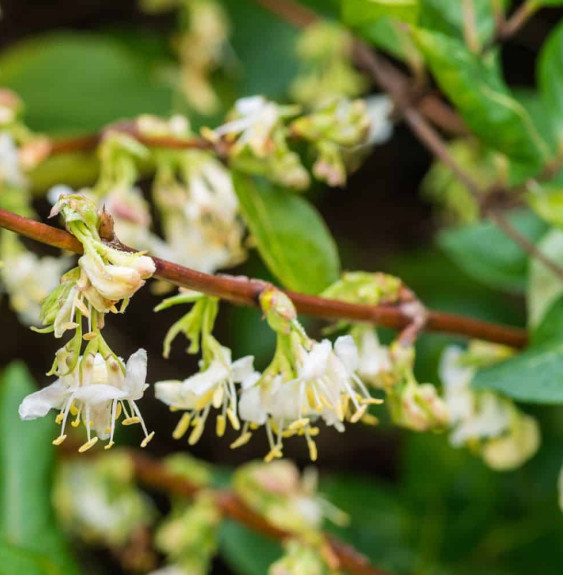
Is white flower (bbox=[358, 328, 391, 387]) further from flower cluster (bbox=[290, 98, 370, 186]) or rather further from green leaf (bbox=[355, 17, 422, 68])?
green leaf (bbox=[355, 17, 422, 68])

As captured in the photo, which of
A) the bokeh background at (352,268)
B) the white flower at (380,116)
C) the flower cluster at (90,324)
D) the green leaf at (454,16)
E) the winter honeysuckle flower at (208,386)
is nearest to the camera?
the flower cluster at (90,324)

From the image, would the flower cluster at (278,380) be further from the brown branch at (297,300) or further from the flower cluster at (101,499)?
the flower cluster at (101,499)

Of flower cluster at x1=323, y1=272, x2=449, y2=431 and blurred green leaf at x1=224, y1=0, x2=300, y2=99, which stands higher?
flower cluster at x1=323, y1=272, x2=449, y2=431

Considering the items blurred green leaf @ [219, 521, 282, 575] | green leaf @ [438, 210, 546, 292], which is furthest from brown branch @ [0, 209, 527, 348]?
blurred green leaf @ [219, 521, 282, 575]

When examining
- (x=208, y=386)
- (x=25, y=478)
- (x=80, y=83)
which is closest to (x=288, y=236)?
(x=208, y=386)

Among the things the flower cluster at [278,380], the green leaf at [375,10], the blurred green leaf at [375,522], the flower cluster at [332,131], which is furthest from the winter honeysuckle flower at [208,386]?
the blurred green leaf at [375,522]
